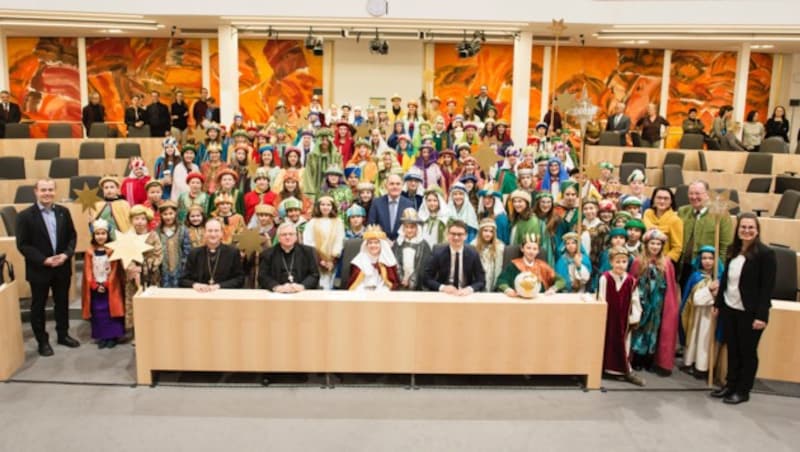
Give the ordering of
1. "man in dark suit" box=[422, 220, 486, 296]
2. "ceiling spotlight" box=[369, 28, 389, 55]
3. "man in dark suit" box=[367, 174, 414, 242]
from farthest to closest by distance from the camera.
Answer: "ceiling spotlight" box=[369, 28, 389, 55] < "man in dark suit" box=[367, 174, 414, 242] < "man in dark suit" box=[422, 220, 486, 296]

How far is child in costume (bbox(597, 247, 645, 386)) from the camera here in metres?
5.29

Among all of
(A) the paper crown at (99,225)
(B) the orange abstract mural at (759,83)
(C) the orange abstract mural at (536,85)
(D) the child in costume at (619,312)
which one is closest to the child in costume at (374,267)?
(D) the child in costume at (619,312)

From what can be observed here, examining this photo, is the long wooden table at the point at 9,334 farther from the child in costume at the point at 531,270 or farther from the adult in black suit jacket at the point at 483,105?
the adult in black suit jacket at the point at 483,105

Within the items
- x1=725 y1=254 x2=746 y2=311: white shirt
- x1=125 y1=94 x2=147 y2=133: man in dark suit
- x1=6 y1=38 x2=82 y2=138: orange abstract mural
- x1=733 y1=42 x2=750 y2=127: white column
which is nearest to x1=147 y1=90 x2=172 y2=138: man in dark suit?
x1=125 y1=94 x2=147 y2=133: man in dark suit

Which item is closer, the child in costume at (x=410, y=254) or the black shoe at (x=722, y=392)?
the black shoe at (x=722, y=392)

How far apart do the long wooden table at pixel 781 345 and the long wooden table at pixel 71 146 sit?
1015 centimetres

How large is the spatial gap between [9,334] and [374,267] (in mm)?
2851

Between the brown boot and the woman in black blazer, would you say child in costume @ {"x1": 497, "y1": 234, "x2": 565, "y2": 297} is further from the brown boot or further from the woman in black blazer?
the woman in black blazer

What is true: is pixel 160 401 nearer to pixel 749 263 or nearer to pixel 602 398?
pixel 602 398

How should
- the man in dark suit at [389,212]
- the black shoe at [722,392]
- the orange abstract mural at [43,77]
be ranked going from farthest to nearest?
the orange abstract mural at [43,77] < the man in dark suit at [389,212] < the black shoe at [722,392]

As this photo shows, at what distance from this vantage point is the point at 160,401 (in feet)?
15.8

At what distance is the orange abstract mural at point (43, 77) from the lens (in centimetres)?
1523

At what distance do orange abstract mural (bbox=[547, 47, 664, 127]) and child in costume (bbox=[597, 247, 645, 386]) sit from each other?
11358 mm

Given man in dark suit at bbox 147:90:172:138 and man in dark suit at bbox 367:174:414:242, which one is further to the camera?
Answer: man in dark suit at bbox 147:90:172:138
